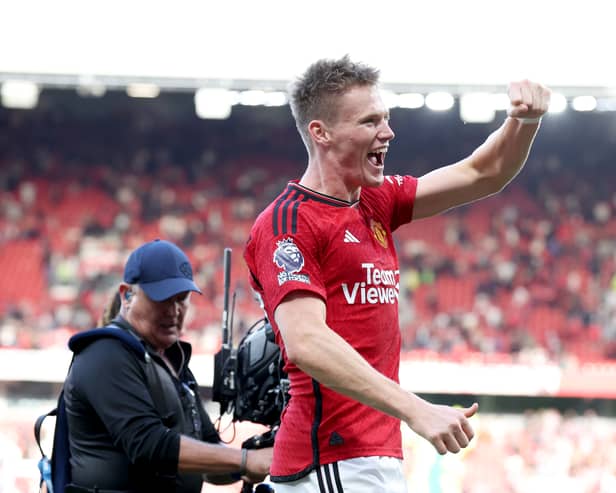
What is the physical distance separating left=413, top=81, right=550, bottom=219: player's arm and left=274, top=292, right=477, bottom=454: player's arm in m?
0.67

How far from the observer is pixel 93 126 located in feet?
65.8

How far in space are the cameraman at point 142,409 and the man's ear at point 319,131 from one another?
1.02m

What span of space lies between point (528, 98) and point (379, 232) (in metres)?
0.53

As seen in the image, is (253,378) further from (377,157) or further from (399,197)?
(377,157)

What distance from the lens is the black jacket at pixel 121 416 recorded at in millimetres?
3240

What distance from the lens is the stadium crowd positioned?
16141mm

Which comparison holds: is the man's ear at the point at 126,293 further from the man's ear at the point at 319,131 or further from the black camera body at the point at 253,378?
the man's ear at the point at 319,131

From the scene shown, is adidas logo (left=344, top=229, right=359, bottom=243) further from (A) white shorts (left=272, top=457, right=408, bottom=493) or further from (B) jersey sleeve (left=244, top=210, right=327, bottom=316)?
(A) white shorts (left=272, top=457, right=408, bottom=493)

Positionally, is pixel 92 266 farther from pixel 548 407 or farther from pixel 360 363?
pixel 360 363

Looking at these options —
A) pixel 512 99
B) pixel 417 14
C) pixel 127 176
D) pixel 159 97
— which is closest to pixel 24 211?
pixel 127 176

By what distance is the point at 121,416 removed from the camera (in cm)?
324

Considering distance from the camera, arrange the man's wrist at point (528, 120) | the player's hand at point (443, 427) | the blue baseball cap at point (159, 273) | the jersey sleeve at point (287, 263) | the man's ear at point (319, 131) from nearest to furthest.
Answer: the player's hand at point (443, 427)
the jersey sleeve at point (287, 263)
the man's ear at point (319, 131)
the man's wrist at point (528, 120)
the blue baseball cap at point (159, 273)

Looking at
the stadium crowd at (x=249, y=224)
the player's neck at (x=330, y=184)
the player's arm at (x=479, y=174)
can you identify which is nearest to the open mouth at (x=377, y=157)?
the player's neck at (x=330, y=184)

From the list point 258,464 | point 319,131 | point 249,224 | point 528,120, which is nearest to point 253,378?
point 258,464
